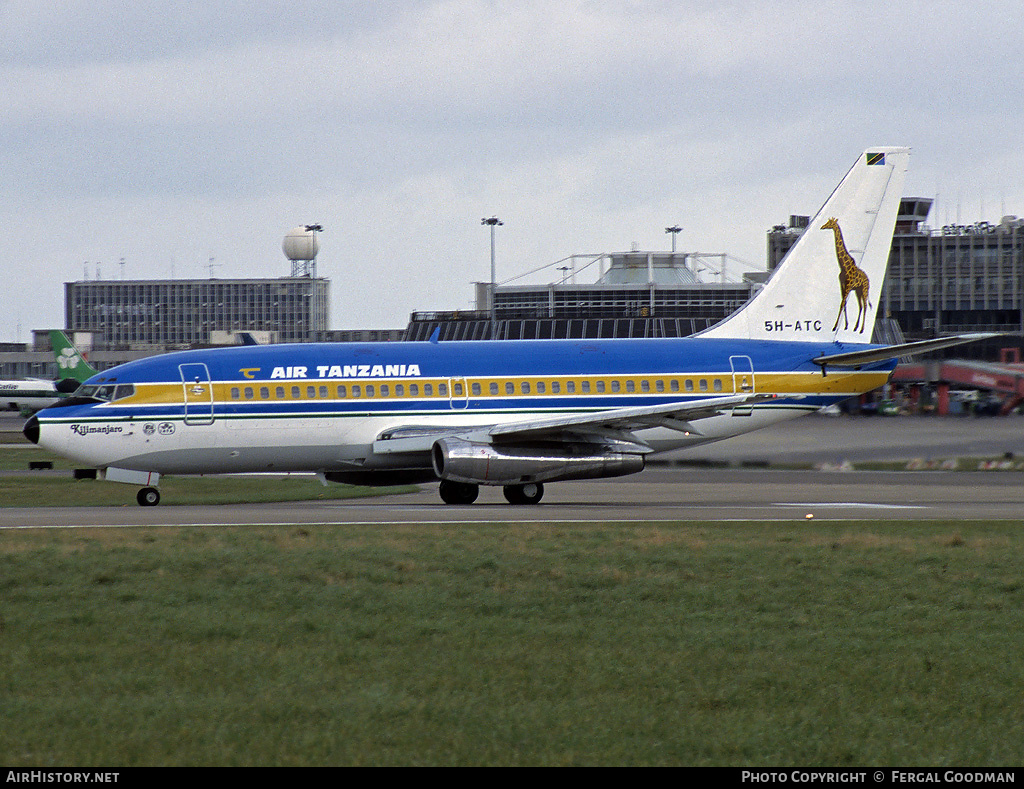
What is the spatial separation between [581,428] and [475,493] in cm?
372

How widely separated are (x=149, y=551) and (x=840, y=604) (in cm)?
1101

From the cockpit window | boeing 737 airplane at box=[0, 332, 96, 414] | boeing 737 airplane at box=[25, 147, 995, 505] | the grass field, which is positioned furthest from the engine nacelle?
boeing 737 airplane at box=[0, 332, 96, 414]

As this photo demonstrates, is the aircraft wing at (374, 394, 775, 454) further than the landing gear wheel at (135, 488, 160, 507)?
No

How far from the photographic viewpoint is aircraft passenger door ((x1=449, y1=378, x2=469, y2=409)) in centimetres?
3447

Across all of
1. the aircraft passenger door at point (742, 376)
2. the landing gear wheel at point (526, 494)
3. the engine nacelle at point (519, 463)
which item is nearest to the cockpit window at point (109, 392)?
the engine nacelle at point (519, 463)

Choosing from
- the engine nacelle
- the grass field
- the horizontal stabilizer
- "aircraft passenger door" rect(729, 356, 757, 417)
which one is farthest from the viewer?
"aircraft passenger door" rect(729, 356, 757, 417)

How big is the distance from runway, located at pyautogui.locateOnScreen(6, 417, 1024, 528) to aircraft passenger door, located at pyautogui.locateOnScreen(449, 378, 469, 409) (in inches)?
111

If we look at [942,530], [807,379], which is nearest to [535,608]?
[942,530]

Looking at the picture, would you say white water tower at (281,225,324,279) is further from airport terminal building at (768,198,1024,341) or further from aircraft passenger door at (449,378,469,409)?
aircraft passenger door at (449,378,469,409)

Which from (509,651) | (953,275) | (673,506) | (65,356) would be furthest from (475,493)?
(953,275)

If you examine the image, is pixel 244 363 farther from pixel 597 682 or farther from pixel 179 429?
pixel 597 682

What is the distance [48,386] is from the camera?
11769cm

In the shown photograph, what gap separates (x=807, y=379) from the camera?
37.1 metres

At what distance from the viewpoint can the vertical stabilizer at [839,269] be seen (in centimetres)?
3831
